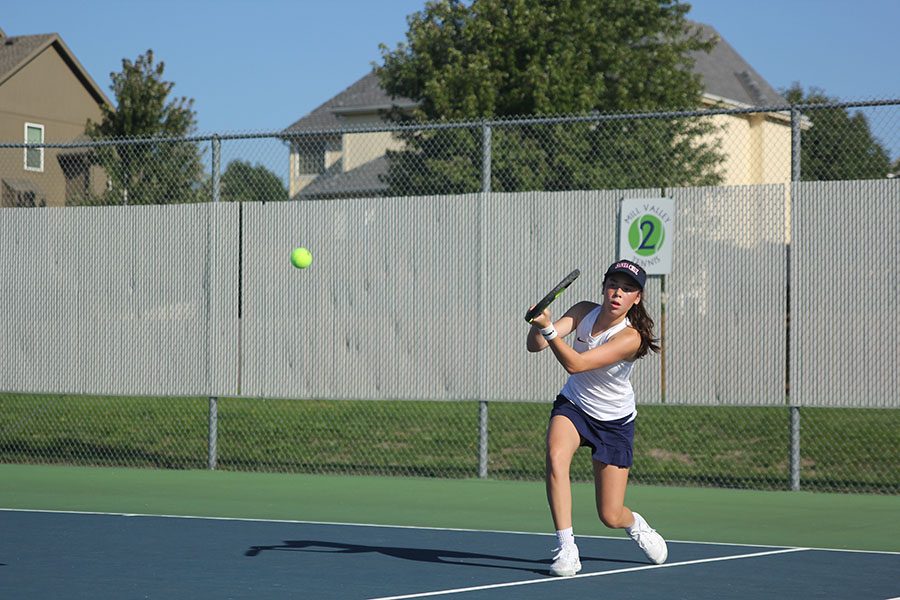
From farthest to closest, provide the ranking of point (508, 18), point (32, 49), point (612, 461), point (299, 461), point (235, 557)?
point (32, 49)
point (508, 18)
point (299, 461)
point (235, 557)
point (612, 461)

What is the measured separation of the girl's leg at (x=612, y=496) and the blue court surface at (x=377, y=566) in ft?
0.95

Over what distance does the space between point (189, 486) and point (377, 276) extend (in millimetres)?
2392

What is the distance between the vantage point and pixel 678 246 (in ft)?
37.0

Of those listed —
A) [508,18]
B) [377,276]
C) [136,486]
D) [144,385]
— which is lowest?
[136,486]

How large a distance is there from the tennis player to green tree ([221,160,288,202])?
6145 millimetres

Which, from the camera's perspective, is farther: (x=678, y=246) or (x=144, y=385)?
(x=144, y=385)

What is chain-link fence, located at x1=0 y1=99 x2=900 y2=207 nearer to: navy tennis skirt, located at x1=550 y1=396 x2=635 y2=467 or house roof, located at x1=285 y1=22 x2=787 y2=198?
navy tennis skirt, located at x1=550 y1=396 x2=635 y2=467

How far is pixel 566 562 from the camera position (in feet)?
23.5

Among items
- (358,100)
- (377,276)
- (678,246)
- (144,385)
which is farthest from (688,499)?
(358,100)

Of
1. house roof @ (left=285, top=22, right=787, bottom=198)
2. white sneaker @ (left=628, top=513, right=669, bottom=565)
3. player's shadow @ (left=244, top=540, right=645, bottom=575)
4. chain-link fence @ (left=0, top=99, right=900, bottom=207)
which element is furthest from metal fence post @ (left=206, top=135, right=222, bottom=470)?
house roof @ (left=285, top=22, right=787, bottom=198)

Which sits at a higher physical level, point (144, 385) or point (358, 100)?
point (358, 100)

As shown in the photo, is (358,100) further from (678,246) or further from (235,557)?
(235,557)

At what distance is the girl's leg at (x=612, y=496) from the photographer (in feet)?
24.1

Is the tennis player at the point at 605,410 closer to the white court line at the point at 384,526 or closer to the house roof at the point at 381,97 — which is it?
the white court line at the point at 384,526
